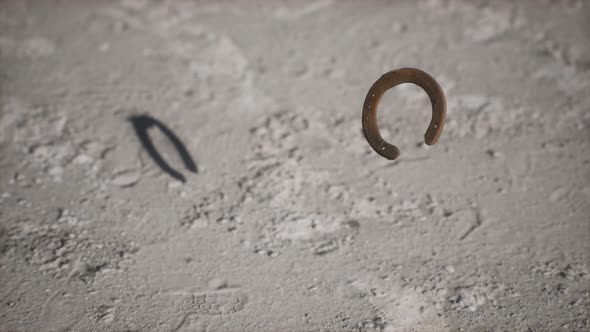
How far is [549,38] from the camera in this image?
5172 mm

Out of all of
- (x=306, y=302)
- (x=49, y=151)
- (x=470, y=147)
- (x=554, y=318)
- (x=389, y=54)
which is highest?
(x=389, y=54)

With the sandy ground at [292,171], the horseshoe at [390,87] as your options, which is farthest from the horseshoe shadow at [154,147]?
the horseshoe at [390,87]

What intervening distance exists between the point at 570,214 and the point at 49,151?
351cm

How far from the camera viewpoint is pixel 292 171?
3.89 meters

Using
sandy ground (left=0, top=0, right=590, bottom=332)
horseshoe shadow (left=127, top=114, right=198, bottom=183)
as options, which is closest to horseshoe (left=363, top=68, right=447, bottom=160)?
sandy ground (left=0, top=0, right=590, bottom=332)

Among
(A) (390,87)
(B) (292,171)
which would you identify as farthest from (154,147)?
(A) (390,87)

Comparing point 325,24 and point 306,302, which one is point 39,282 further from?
point 325,24

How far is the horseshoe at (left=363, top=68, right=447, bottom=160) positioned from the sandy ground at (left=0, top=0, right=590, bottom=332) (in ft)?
2.48

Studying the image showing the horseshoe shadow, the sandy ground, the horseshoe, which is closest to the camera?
the horseshoe

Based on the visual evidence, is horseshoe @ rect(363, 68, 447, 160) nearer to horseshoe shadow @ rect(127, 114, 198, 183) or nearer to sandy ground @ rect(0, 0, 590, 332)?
sandy ground @ rect(0, 0, 590, 332)

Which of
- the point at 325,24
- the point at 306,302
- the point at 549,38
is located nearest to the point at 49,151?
the point at 306,302

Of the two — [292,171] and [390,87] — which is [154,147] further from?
[390,87]

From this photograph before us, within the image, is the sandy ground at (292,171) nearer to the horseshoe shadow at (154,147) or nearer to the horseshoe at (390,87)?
the horseshoe shadow at (154,147)

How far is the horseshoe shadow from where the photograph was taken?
13.0 ft
